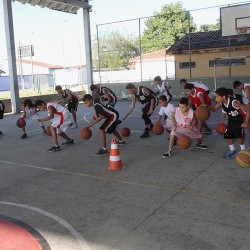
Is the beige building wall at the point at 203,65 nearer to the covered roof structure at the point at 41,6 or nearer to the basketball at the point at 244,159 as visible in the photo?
the covered roof structure at the point at 41,6

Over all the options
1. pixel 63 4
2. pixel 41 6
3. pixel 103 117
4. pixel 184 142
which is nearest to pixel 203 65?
pixel 63 4

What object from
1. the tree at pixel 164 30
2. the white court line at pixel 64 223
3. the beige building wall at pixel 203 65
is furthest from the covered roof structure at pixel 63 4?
the tree at pixel 164 30

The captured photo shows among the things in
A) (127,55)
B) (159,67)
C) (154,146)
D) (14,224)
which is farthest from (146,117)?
(127,55)

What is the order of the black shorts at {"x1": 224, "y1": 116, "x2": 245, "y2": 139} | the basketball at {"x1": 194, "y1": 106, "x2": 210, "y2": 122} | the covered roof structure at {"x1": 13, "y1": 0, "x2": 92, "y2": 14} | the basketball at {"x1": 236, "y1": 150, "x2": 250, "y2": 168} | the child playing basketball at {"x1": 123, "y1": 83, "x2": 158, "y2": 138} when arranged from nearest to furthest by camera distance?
the basketball at {"x1": 236, "y1": 150, "x2": 250, "y2": 168} → the black shorts at {"x1": 224, "y1": 116, "x2": 245, "y2": 139} → the basketball at {"x1": 194, "y1": 106, "x2": 210, "y2": 122} → the child playing basketball at {"x1": 123, "y1": 83, "x2": 158, "y2": 138} → the covered roof structure at {"x1": 13, "y1": 0, "x2": 92, "y2": 14}

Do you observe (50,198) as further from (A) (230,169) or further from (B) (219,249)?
(A) (230,169)

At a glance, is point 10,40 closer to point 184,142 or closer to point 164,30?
point 184,142

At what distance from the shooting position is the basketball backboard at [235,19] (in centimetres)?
1844

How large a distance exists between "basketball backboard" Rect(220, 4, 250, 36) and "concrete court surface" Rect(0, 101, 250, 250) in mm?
12081

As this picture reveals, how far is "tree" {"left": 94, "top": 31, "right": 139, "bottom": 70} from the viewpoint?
4716cm

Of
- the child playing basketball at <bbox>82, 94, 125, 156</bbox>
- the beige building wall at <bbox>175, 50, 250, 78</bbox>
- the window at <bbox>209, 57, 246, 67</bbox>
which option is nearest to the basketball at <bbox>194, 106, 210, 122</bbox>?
the child playing basketball at <bbox>82, 94, 125, 156</bbox>

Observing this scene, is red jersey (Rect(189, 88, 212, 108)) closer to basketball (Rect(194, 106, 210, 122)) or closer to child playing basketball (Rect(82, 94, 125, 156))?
basketball (Rect(194, 106, 210, 122))

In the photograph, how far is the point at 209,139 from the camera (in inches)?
359

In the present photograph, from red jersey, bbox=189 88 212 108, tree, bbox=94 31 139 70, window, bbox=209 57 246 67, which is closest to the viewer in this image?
red jersey, bbox=189 88 212 108

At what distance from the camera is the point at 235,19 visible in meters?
18.9
